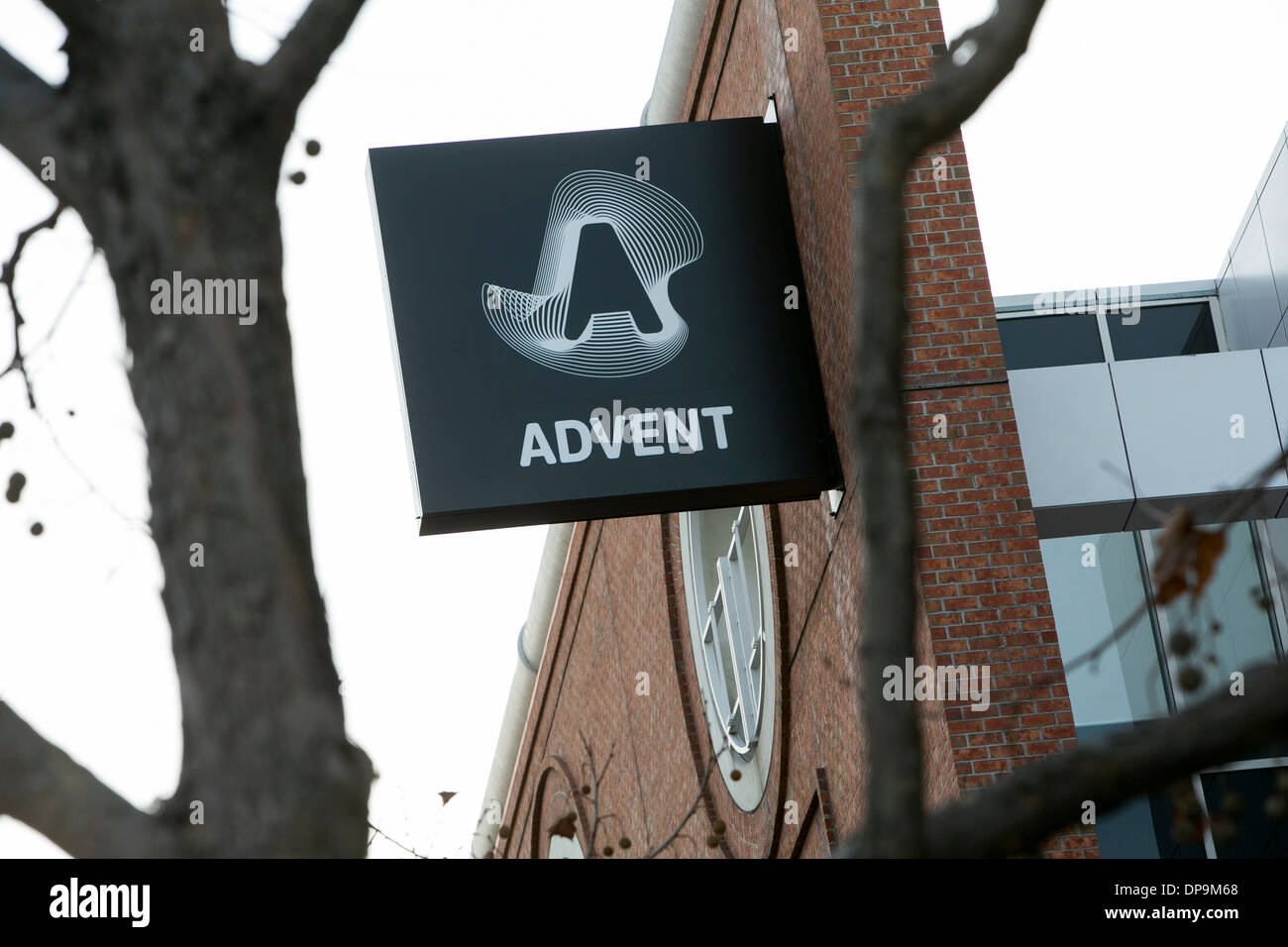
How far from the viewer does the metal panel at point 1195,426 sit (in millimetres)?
9227

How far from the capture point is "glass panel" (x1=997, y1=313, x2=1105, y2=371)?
12055 mm

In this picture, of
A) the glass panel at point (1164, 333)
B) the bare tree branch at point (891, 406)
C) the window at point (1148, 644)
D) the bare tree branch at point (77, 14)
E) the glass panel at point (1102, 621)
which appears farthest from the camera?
the glass panel at point (1164, 333)

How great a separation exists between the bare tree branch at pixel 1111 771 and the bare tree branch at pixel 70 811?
1.23 meters

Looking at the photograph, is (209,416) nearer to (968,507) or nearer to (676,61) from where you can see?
(968,507)

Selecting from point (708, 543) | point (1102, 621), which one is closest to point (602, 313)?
point (1102, 621)

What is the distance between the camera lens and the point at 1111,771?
2090 mm

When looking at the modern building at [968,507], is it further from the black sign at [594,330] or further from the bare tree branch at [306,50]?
the bare tree branch at [306,50]

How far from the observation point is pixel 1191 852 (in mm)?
10031

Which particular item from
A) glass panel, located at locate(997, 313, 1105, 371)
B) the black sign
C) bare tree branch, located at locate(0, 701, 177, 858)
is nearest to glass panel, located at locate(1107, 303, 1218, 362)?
glass panel, located at locate(997, 313, 1105, 371)

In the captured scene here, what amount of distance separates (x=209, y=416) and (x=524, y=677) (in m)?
20.6

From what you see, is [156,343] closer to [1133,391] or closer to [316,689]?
[316,689]

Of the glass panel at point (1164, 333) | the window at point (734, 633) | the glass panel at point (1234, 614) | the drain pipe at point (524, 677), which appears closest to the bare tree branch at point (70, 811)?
Answer: the window at point (734, 633)

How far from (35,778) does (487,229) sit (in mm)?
6477
